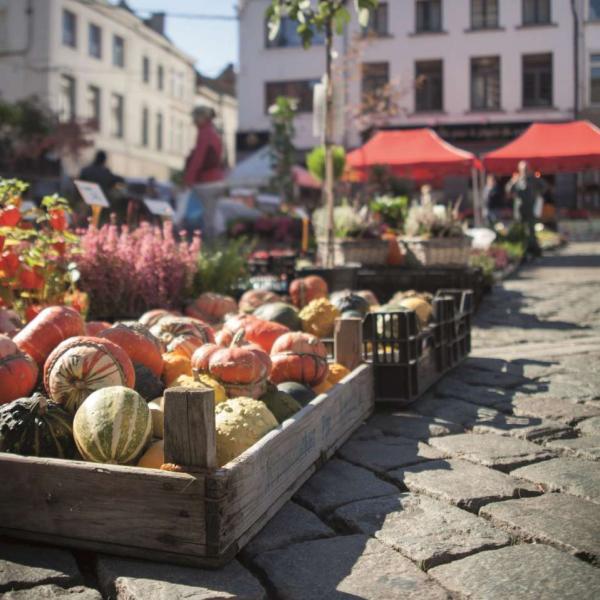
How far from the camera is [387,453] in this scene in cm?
362

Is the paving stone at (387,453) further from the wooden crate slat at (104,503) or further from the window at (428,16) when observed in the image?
the window at (428,16)

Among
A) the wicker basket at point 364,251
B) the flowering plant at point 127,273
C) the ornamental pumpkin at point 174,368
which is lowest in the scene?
the ornamental pumpkin at point 174,368

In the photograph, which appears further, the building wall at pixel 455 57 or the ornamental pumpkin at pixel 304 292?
the building wall at pixel 455 57

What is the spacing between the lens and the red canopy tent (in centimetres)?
1533

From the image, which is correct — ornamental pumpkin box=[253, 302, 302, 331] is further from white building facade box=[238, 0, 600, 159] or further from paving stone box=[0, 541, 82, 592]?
white building facade box=[238, 0, 600, 159]

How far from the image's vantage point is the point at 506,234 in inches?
686

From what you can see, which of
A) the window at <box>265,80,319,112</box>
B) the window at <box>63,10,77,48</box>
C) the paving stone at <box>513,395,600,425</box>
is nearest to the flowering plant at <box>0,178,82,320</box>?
the paving stone at <box>513,395,600,425</box>

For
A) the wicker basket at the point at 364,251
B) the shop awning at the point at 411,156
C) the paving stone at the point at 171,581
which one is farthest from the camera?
the shop awning at the point at 411,156

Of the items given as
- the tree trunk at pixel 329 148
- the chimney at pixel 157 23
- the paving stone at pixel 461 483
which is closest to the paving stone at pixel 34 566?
the paving stone at pixel 461 483

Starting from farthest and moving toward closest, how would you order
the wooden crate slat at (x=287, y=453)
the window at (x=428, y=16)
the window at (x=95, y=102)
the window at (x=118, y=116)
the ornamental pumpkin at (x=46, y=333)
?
the window at (x=118, y=116) < the window at (x=95, y=102) < the window at (x=428, y=16) < the ornamental pumpkin at (x=46, y=333) < the wooden crate slat at (x=287, y=453)

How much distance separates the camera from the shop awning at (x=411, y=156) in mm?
16125

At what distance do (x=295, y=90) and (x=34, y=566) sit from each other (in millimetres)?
29339

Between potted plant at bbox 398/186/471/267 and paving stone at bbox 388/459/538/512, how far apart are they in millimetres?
5009

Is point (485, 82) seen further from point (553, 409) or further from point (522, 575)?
point (522, 575)
